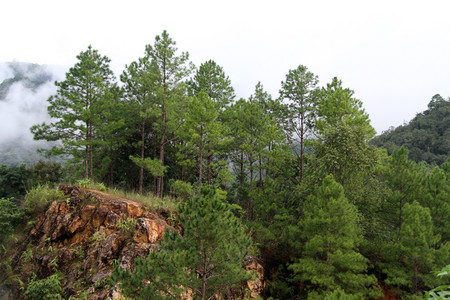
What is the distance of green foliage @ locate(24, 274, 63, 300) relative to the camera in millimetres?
9180

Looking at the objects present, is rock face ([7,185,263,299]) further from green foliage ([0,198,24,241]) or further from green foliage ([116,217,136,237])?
green foliage ([0,198,24,241])

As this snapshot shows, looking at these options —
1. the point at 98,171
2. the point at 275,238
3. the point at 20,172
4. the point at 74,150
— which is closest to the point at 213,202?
the point at 275,238

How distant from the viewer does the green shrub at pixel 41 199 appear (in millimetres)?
12731

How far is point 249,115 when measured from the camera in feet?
58.7

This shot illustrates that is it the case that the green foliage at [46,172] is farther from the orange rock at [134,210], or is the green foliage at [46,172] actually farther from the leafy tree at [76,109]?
the orange rock at [134,210]

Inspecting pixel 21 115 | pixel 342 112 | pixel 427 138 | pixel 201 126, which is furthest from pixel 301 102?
pixel 21 115

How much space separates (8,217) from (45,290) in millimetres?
5516

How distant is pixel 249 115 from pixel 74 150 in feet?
37.1

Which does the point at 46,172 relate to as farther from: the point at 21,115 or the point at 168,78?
the point at 21,115

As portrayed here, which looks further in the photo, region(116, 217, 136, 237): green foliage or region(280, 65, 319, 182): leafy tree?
region(280, 65, 319, 182): leafy tree

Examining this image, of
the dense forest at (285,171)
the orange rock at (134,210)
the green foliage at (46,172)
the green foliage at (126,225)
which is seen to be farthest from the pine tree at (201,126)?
the green foliage at (46,172)

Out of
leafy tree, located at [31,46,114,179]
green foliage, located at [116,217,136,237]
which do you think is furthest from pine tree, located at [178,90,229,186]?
leafy tree, located at [31,46,114,179]

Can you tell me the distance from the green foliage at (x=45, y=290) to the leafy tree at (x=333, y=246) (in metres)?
9.76

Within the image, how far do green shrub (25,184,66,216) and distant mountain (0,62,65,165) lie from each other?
43.1 m
